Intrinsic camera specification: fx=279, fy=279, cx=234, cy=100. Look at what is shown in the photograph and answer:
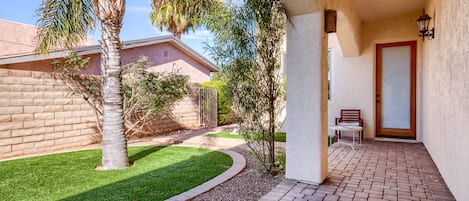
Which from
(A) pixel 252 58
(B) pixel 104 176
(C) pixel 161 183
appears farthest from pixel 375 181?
(B) pixel 104 176

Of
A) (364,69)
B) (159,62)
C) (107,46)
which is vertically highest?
(159,62)

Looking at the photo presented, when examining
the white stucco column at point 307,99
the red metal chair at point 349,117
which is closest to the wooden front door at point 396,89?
the red metal chair at point 349,117

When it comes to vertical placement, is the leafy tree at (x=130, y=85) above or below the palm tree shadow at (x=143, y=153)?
above

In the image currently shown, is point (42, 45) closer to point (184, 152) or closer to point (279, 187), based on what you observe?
point (184, 152)

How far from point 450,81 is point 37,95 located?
7911 millimetres

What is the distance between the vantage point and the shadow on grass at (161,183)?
145 inches

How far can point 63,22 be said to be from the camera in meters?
5.32

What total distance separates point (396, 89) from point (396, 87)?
0.19 feet

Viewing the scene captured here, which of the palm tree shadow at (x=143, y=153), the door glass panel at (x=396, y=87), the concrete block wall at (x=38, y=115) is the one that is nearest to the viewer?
the concrete block wall at (x=38, y=115)

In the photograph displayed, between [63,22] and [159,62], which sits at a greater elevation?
[159,62]

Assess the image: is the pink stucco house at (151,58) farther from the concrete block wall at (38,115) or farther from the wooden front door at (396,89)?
the wooden front door at (396,89)

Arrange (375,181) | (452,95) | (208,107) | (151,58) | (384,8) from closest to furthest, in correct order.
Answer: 1. (452,95)
2. (375,181)
3. (384,8)
4. (208,107)
5. (151,58)

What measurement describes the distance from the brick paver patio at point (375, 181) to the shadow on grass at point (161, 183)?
1288mm

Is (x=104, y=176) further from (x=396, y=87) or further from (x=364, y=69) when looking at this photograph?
(x=396, y=87)
